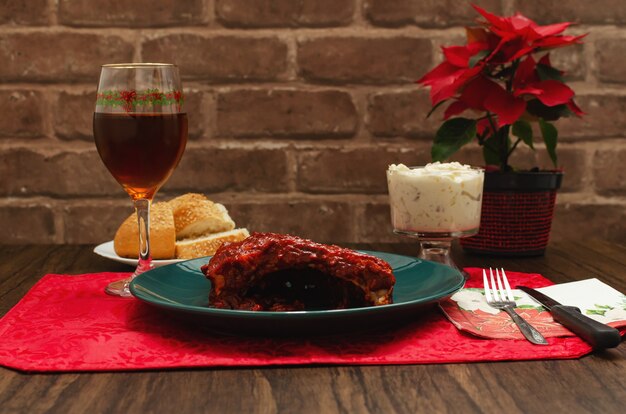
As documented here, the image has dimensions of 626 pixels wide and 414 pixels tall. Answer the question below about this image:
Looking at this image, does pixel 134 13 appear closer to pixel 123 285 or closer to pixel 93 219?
pixel 93 219

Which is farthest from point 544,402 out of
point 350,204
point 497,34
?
point 350,204

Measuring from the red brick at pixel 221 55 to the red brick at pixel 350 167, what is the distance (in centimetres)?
23

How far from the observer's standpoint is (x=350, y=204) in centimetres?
196

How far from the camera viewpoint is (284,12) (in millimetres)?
1894

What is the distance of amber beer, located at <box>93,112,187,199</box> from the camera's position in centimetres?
109

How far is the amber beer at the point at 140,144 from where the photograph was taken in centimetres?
109

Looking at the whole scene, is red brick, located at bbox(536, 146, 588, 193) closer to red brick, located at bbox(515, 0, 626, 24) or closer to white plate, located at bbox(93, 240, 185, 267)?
red brick, located at bbox(515, 0, 626, 24)

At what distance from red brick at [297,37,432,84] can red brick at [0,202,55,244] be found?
0.73 meters

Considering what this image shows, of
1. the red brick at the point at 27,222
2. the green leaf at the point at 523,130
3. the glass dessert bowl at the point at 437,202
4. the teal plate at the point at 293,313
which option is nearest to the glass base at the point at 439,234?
the glass dessert bowl at the point at 437,202

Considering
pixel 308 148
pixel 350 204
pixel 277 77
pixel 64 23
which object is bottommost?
pixel 350 204

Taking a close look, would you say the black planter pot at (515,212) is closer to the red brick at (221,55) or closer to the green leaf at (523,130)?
the green leaf at (523,130)

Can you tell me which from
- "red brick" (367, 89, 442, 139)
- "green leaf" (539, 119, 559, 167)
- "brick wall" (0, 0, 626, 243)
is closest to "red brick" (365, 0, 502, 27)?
"brick wall" (0, 0, 626, 243)

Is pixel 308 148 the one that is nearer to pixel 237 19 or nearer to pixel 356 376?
pixel 237 19

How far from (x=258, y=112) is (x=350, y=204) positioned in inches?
12.7
